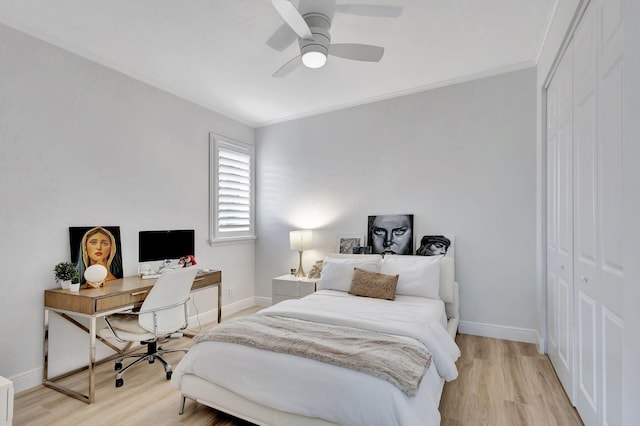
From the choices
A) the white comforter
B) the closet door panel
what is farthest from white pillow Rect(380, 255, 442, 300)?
the closet door panel

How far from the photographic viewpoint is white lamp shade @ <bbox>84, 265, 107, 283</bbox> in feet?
9.13

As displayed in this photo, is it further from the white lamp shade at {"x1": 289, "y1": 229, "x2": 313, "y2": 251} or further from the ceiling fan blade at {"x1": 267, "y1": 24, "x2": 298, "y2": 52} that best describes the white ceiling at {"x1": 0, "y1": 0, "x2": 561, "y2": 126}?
the white lamp shade at {"x1": 289, "y1": 229, "x2": 313, "y2": 251}

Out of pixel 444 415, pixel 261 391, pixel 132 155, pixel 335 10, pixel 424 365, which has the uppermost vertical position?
pixel 335 10

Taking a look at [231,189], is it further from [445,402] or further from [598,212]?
[598,212]

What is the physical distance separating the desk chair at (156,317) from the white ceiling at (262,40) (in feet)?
6.54

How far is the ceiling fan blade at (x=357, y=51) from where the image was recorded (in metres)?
2.34

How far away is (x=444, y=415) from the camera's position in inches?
85.9

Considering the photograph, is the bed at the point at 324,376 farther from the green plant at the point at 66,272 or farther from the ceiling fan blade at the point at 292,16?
the ceiling fan blade at the point at 292,16

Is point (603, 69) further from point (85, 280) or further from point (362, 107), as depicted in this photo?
point (85, 280)

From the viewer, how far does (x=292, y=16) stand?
1.87 metres

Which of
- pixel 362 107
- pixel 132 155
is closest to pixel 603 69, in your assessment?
→ pixel 362 107

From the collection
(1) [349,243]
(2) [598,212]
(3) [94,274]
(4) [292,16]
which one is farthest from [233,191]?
(2) [598,212]

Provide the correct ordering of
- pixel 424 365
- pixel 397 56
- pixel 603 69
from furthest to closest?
1. pixel 397 56
2. pixel 424 365
3. pixel 603 69

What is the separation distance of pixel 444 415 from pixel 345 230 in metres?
2.56
